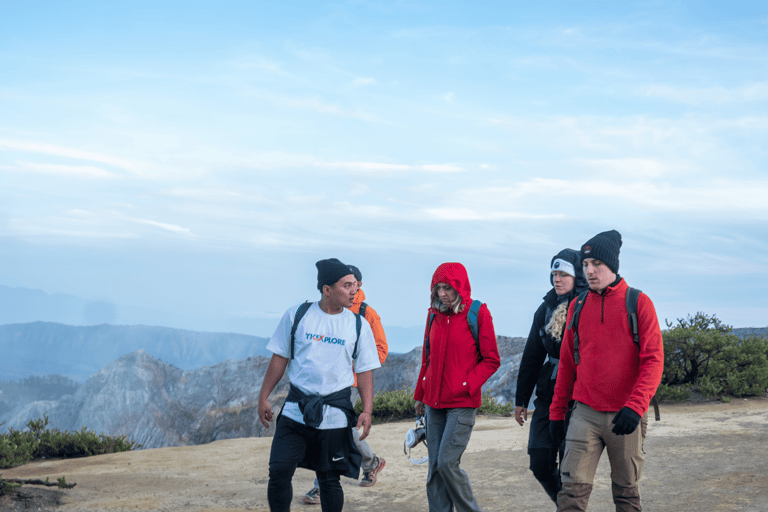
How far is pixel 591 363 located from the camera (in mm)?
3881

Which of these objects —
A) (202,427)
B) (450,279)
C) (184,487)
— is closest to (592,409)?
(450,279)

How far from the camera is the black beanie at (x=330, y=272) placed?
4.50 m

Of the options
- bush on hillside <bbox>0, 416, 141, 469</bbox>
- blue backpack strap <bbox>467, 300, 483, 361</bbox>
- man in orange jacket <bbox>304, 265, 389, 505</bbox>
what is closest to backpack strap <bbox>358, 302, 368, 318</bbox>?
man in orange jacket <bbox>304, 265, 389, 505</bbox>

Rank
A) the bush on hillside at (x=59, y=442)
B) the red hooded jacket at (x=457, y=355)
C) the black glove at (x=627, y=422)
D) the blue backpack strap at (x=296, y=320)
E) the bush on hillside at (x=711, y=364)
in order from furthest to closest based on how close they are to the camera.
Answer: the bush on hillside at (x=711, y=364)
the bush on hillside at (x=59, y=442)
the red hooded jacket at (x=457, y=355)
the blue backpack strap at (x=296, y=320)
the black glove at (x=627, y=422)

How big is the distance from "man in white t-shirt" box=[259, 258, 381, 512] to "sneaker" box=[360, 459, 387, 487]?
248 centimetres

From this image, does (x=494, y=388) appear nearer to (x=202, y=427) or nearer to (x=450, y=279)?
(x=202, y=427)

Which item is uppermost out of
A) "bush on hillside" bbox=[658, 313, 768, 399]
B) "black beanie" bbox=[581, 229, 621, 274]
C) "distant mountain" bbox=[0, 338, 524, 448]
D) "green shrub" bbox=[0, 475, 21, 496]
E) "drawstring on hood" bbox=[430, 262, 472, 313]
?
"black beanie" bbox=[581, 229, 621, 274]

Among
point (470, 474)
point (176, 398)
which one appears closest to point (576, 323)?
point (470, 474)

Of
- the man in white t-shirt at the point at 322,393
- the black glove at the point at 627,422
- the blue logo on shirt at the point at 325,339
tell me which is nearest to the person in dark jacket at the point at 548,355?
the black glove at the point at 627,422

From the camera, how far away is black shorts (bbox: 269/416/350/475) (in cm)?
436

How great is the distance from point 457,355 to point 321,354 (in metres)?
1.03

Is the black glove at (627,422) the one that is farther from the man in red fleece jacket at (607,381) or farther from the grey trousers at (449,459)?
the grey trousers at (449,459)

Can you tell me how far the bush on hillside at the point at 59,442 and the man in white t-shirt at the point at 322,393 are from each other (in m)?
7.00

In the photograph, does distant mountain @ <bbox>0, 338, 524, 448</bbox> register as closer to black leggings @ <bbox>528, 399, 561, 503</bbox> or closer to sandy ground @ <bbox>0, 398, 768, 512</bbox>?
sandy ground @ <bbox>0, 398, 768, 512</bbox>
